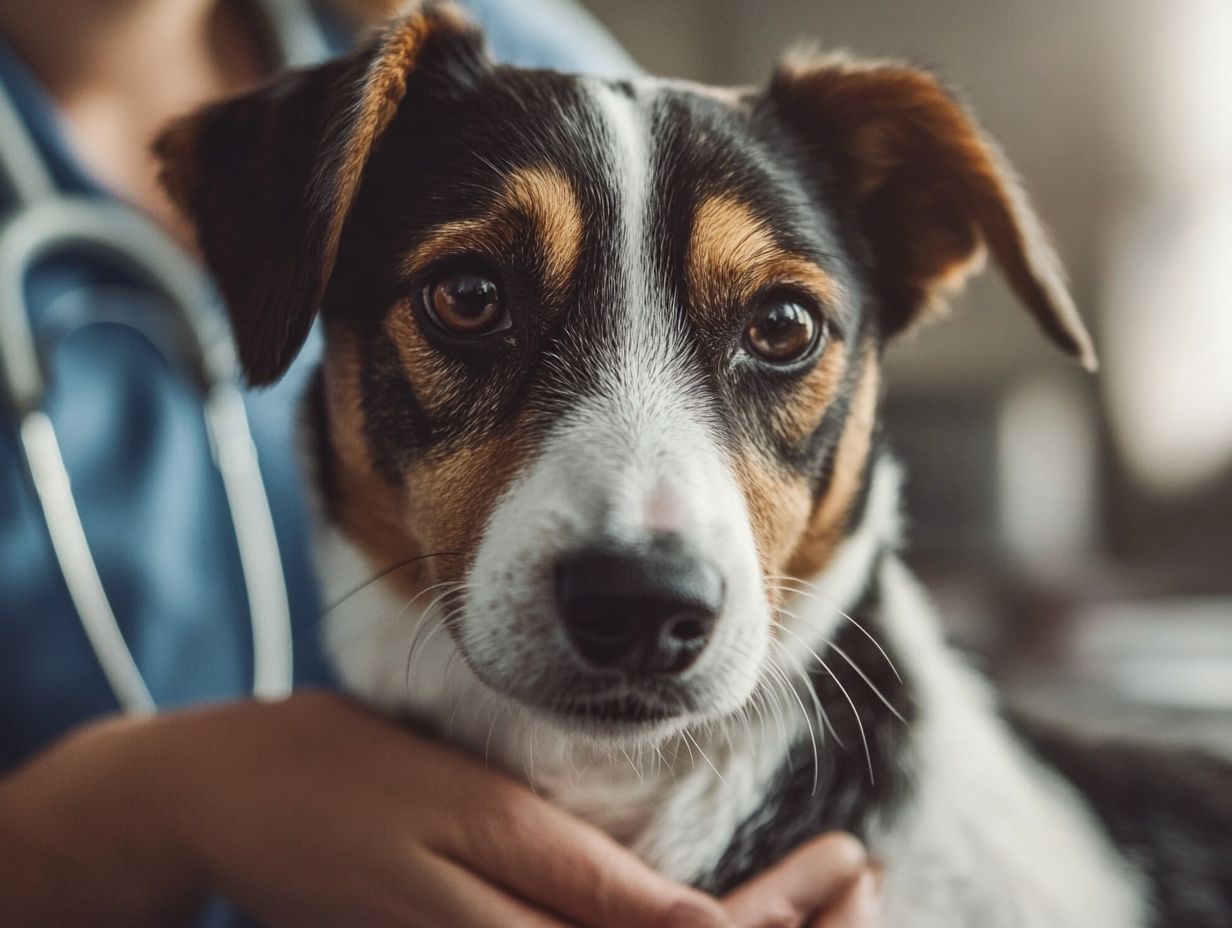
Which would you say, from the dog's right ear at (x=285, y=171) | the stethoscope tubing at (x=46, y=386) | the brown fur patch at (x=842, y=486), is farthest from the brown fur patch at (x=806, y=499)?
the stethoscope tubing at (x=46, y=386)

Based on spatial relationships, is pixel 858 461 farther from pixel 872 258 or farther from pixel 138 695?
pixel 138 695

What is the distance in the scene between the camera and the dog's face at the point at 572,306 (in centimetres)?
73

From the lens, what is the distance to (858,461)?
38.9 inches

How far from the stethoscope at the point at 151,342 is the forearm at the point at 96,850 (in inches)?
4.3

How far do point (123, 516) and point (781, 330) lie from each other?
0.81 meters

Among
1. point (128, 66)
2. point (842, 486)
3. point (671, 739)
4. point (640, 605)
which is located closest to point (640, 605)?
point (640, 605)

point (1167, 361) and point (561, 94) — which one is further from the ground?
point (561, 94)

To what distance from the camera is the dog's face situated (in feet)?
2.40

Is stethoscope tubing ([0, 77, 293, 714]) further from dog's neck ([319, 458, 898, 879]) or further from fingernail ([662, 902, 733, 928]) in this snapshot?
fingernail ([662, 902, 733, 928])

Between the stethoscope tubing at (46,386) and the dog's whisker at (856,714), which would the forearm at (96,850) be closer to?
the stethoscope tubing at (46,386)

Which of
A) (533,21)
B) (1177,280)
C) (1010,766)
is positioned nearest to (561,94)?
(533,21)

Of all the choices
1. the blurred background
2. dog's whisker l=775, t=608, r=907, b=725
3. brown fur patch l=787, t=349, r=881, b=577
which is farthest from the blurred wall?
dog's whisker l=775, t=608, r=907, b=725

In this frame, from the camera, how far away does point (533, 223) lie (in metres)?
0.81

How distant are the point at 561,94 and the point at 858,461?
1.43ft
